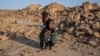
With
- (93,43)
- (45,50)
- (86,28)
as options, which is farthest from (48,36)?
(86,28)

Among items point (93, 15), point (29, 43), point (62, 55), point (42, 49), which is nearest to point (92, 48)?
point (62, 55)

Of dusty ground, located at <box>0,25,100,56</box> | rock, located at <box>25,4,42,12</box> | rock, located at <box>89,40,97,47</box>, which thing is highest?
rock, located at <box>89,40,97,47</box>

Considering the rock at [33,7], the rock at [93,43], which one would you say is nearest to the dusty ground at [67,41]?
the rock at [93,43]

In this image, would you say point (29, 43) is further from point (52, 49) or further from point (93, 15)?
point (93, 15)

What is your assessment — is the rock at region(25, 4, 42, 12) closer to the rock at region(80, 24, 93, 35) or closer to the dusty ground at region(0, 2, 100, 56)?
the dusty ground at region(0, 2, 100, 56)

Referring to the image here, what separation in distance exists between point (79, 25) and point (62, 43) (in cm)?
132

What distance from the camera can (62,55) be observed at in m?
6.86

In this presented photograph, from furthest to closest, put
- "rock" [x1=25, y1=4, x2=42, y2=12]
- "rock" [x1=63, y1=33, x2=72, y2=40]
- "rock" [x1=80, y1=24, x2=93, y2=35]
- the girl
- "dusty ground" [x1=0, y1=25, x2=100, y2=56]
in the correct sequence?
"rock" [x1=25, y1=4, x2=42, y2=12], "rock" [x1=63, y1=33, x2=72, y2=40], "rock" [x1=80, y1=24, x2=93, y2=35], the girl, "dusty ground" [x1=0, y1=25, x2=100, y2=56]

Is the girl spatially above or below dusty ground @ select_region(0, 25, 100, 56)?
above

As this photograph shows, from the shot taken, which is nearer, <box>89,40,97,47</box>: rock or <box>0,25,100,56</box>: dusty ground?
<box>0,25,100,56</box>: dusty ground

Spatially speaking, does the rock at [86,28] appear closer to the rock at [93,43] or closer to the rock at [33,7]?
the rock at [93,43]

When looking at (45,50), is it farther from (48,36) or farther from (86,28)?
(86,28)

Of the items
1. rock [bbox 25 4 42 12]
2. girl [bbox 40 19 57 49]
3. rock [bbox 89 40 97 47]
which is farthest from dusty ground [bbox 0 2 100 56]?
rock [bbox 25 4 42 12]

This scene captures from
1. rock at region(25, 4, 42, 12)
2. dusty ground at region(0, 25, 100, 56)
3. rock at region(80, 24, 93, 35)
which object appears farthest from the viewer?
rock at region(25, 4, 42, 12)
